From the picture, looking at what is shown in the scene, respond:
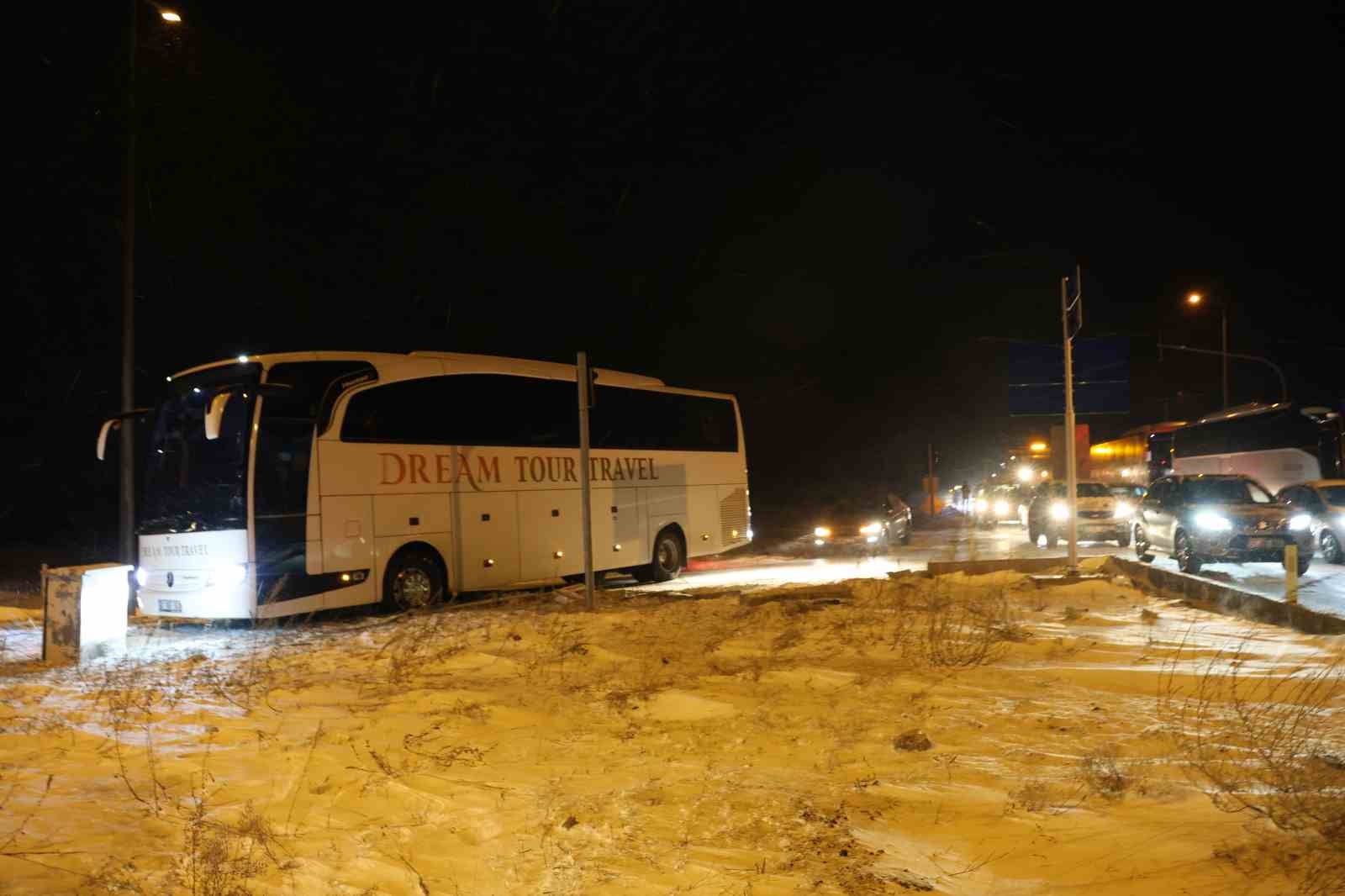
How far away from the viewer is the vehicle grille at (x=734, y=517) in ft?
70.3

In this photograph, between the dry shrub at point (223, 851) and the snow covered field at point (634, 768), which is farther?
the snow covered field at point (634, 768)

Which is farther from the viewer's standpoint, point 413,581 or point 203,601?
point 413,581

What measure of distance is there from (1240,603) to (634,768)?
30.4 feet

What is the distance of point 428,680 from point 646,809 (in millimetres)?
3664

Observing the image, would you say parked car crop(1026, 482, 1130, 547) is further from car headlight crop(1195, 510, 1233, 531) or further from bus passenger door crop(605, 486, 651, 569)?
bus passenger door crop(605, 486, 651, 569)

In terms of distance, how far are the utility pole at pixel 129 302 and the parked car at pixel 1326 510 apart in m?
20.6

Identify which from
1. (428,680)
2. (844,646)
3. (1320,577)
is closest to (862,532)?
(1320,577)

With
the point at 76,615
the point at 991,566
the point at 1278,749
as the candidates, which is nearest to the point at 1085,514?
the point at 991,566

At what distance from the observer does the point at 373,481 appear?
13672 mm

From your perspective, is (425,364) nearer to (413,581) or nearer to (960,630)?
(413,581)

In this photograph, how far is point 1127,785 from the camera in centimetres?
526

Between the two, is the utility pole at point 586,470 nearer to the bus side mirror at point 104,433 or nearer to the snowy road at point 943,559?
the snowy road at point 943,559

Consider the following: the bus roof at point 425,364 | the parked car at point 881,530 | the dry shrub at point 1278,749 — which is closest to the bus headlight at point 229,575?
the bus roof at point 425,364

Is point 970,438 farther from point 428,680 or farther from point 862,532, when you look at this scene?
point 428,680
